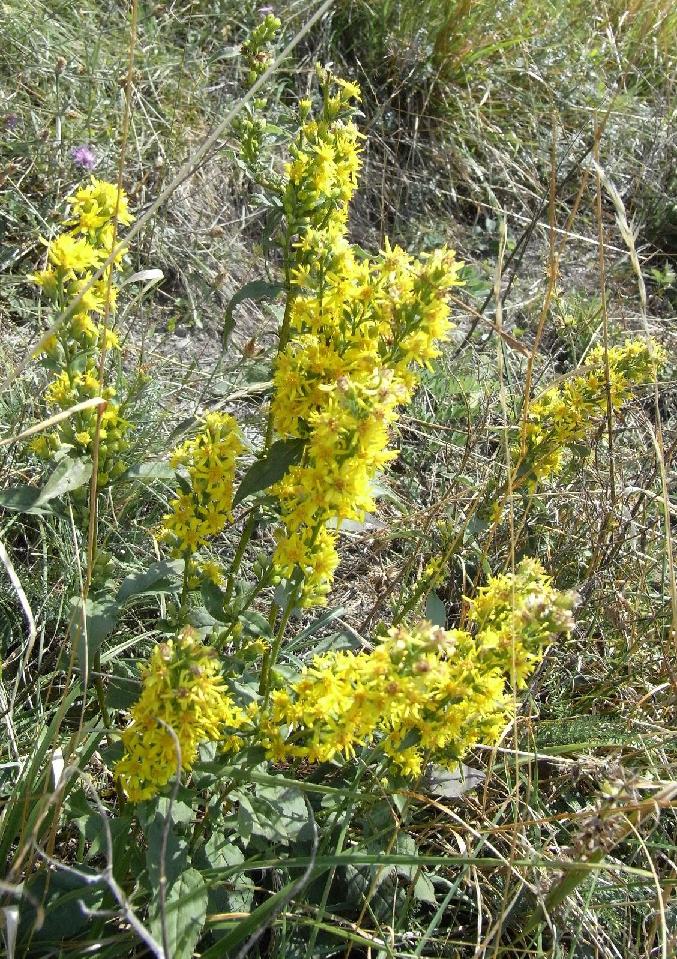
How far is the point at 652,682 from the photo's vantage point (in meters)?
2.45

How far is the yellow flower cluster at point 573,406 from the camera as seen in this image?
2447 millimetres

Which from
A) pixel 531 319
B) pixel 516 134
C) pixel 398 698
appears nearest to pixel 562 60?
pixel 516 134

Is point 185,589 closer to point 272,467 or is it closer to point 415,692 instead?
point 272,467

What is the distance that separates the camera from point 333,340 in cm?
155

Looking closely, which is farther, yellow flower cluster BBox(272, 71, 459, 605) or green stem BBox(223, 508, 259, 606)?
green stem BBox(223, 508, 259, 606)

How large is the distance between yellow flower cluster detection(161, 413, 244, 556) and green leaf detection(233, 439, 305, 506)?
0.12 metres

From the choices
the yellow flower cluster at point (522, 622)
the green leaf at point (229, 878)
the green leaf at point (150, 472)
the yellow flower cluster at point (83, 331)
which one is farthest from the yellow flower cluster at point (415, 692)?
the yellow flower cluster at point (83, 331)

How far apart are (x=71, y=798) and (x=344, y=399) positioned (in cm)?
94

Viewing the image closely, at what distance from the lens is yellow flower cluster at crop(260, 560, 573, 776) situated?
1438 mm

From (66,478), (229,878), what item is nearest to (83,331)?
(66,478)

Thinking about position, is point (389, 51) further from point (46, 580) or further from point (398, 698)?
point (398, 698)

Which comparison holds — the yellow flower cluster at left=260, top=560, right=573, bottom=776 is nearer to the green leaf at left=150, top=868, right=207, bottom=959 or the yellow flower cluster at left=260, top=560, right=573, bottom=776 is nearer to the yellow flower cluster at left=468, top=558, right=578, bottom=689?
the yellow flower cluster at left=468, top=558, right=578, bottom=689

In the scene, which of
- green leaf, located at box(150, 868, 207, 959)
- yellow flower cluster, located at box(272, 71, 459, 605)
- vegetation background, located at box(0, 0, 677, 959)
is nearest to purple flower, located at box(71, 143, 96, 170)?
vegetation background, located at box(0, 0, 677, 959)

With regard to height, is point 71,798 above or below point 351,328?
below
